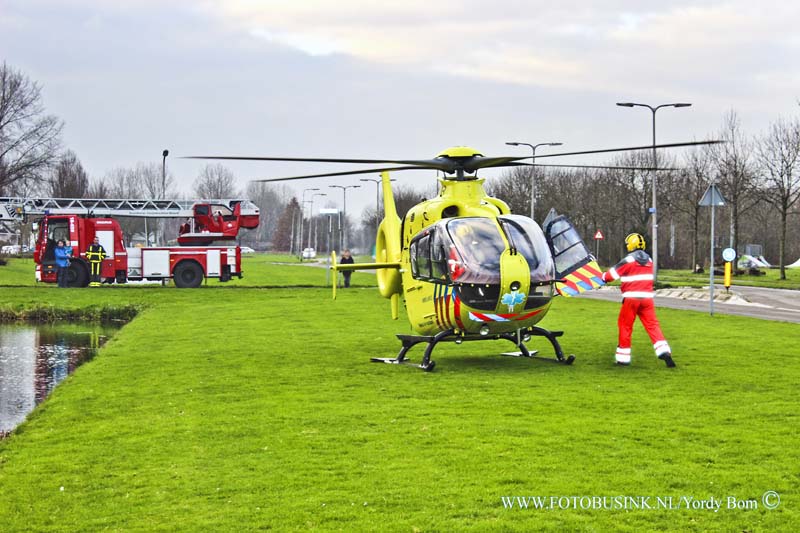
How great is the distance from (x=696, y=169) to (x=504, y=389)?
52.7 m

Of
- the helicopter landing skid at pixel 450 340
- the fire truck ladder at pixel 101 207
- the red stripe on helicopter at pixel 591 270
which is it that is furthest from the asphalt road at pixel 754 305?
the fire truck ladder at pixel 101 207

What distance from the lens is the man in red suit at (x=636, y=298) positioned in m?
15.0

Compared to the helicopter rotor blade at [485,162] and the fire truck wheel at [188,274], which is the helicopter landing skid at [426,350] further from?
the fire truck wheel at [188,274]

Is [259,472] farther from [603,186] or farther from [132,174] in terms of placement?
[132,174]

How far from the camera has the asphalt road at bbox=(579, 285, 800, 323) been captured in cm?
2716

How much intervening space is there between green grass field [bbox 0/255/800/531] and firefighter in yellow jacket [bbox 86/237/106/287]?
24.8m

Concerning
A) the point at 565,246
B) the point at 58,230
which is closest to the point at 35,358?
the point at 565,246

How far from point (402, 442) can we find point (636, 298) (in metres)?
6.68

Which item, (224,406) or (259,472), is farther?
(224,406)

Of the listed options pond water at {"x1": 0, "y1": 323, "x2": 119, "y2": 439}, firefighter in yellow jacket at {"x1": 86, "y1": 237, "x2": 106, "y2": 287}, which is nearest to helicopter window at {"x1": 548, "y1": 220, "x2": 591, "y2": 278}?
pond water at {"x1": 0, "y1": 323, "x2": 119, "y2": 439}

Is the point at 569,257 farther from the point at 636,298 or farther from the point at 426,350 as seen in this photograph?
the point at 426,350

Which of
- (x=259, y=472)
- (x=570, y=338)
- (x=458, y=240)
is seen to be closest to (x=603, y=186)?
(x=570, y=338)

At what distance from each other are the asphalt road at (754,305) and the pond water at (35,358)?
17.0 m

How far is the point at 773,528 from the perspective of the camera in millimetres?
6641
